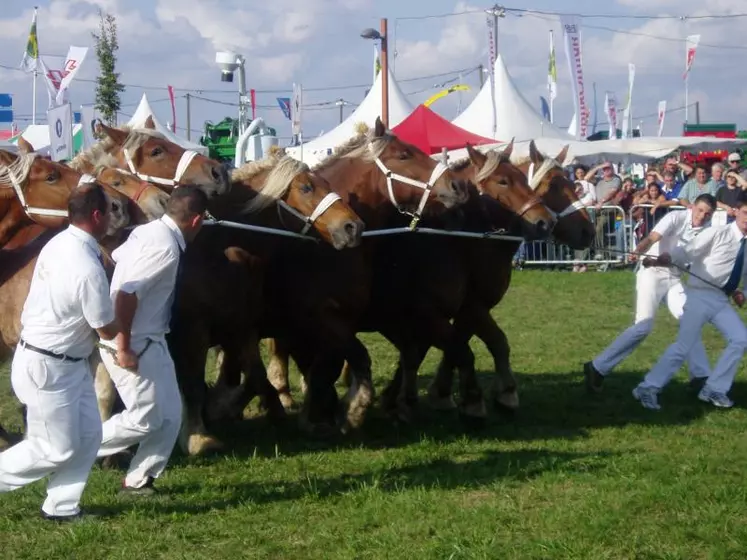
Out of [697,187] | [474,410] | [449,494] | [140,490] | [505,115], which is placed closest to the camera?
[140,490]

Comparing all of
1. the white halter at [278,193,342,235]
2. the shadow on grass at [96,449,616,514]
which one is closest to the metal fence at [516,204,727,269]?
the white halter at [278,193,342,235]

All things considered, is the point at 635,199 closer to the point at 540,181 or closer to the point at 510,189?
the point at 540,181

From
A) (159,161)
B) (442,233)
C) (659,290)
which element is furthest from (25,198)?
(659,290)

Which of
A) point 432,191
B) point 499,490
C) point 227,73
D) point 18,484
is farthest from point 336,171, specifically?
point 227,73

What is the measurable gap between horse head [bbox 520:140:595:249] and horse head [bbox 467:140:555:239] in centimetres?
47

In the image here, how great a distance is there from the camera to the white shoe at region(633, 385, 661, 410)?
9.68 m

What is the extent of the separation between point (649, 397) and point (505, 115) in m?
18.2

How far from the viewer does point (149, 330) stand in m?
6.20

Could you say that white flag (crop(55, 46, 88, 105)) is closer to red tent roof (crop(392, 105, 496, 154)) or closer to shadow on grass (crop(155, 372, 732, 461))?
red tent roof (crop(392, 105, 496, 154))

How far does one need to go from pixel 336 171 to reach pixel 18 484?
399 cm

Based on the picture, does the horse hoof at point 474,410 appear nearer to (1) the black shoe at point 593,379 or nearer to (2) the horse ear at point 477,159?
(1) the black shoe at point 593,379

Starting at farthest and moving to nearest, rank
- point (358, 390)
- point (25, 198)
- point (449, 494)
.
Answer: point (358, 390) < point (25, 198) < point (449, 494)

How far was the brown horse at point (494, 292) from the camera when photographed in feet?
31.0

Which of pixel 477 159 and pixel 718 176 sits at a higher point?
pixel 718 176
